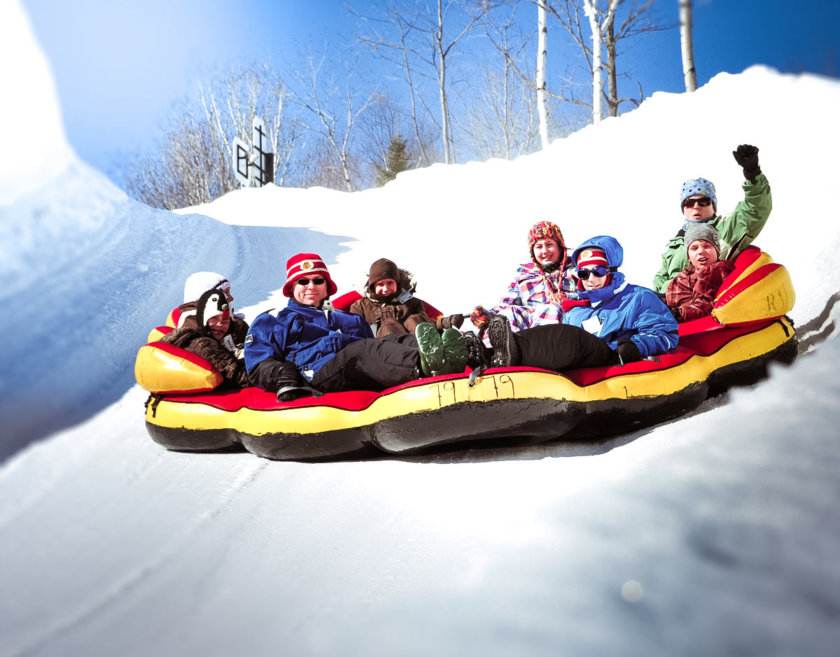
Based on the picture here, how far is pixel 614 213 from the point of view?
5.83 meters

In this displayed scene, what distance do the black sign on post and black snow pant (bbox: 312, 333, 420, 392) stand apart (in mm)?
10888

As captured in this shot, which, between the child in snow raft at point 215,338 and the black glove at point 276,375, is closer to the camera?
the black glove at point 276,375

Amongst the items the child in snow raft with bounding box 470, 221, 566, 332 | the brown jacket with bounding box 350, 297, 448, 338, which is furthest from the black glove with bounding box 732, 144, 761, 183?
the brown jacket with bounding box 350, 297, 448, 338

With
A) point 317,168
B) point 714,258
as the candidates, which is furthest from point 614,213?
point 317,168

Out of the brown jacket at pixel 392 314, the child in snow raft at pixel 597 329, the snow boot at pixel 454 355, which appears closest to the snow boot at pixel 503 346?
the child in snow raft at pixel 597 329

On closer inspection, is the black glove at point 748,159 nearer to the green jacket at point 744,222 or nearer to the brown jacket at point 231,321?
the green jacket at point 744,222

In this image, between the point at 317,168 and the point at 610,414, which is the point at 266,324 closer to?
the point at 610,414

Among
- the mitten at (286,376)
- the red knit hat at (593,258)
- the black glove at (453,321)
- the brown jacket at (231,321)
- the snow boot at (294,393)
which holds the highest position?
the red knit hat at (593,258)

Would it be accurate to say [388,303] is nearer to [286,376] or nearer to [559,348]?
[286,376]

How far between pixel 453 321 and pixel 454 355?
85cm

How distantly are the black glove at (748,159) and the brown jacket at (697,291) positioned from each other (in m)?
0.46

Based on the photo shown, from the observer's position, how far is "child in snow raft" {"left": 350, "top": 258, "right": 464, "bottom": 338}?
3.27 meters

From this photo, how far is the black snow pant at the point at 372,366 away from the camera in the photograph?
222 centimetres

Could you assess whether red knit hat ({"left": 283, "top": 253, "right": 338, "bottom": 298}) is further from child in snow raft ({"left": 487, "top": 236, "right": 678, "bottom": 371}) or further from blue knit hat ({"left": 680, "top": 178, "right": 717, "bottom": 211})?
blue knit hat ({"left": 680, "top": 178, "right": 717, "bottom": 211})
